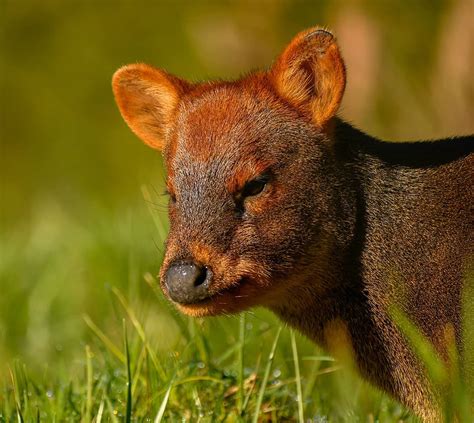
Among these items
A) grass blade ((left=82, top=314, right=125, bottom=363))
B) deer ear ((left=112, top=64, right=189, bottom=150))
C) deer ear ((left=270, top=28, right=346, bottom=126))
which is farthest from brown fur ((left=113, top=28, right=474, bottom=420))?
grass blade ((left=82, top=314, right=125, bottom=363))

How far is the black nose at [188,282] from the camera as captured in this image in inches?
169

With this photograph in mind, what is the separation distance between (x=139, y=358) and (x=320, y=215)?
1.10m

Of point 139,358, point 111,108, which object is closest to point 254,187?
point 139,358

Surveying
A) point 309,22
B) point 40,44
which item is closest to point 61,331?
point 309,22

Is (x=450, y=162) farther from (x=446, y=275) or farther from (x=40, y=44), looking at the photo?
(x=40, y=44)

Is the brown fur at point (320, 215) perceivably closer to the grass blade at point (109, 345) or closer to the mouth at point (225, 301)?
the mouth at point (225, 301)

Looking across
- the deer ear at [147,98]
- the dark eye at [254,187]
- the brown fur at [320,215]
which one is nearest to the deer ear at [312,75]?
the brown fur at [320,215]

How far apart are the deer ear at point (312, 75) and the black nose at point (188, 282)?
997 millimetres

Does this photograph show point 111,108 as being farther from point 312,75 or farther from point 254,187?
point 254,187

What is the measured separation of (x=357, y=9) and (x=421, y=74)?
0.97 meters

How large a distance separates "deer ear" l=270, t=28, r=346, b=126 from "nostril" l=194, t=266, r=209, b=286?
0.97m

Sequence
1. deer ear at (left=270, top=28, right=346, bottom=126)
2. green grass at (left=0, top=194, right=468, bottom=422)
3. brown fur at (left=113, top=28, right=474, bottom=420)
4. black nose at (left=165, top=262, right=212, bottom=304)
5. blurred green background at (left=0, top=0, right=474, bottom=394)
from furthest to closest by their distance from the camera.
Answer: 1. blurred green background at (left=0, top=0, right=474, bottom=394)
2. deer ear at (left=270, top=28, right=346, bottom=126)
3. green grass at (left=0, top=194, right=468, bottom=422)
4. brown fur at (left=113, top=28, right=474, bottom=420)
5. black nose at (left=165, top=262, right=212, bottom=304)

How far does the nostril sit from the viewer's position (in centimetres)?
431

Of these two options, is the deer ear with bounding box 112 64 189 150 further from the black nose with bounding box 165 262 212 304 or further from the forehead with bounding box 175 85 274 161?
the black nose with bounding box 165 262 212 304
